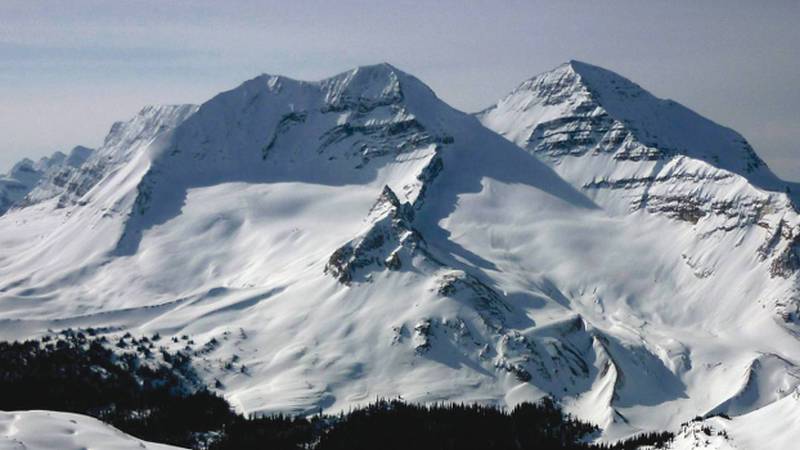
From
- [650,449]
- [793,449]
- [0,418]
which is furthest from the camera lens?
[650,449]

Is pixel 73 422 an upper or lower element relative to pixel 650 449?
upper

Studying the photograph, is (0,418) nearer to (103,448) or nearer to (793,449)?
(103,448)

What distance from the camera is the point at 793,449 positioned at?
135375 millimetres

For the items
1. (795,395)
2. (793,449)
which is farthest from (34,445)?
(795,395)

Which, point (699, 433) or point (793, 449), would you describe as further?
point (699, 433)

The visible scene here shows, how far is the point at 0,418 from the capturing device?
109 metres

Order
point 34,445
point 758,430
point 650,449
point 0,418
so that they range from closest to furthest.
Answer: point 34,445 → point 0,418 → point 758,430 → point 650,449

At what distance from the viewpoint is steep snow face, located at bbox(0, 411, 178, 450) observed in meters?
102

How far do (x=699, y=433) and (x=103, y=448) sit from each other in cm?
9467

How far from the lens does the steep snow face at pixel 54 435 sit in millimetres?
101938

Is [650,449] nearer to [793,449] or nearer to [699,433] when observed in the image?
[699,433]

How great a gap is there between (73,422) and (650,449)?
323 ft

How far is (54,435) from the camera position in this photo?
10569cm

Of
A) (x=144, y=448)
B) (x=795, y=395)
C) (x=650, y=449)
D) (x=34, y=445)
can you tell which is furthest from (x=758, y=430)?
(x=34, y=445)
